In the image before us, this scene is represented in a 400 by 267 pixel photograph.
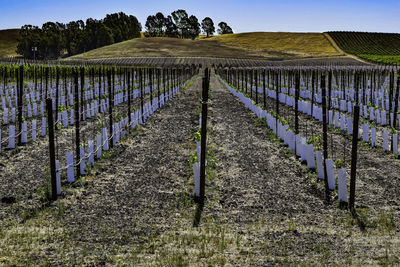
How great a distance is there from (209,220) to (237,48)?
126888 millimetres

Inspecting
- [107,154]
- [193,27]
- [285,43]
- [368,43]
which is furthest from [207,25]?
[107,154]

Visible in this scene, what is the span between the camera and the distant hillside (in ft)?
398

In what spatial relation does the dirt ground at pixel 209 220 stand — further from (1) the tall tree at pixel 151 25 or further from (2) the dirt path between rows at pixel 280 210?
(1) the tall tree at pixel 151 25

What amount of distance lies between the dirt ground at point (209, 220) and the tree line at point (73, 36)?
108m

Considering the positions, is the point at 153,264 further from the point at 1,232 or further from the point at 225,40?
the point at 225,40

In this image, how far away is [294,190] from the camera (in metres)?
9.59

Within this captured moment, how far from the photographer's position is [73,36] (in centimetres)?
13438

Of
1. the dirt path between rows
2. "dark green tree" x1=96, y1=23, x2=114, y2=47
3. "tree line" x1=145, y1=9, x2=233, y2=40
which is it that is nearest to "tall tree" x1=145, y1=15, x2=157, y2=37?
"tree line" x1=145, y1=9, x2=233, y2=40

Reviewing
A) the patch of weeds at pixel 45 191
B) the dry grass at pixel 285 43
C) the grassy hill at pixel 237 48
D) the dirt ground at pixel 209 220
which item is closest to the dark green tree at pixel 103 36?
the grassy hill at pixel 237 48

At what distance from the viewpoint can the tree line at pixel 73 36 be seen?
123438mm

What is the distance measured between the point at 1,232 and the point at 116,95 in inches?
779

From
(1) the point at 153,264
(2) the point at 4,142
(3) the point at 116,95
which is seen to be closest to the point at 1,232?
(1) the point at 153,264

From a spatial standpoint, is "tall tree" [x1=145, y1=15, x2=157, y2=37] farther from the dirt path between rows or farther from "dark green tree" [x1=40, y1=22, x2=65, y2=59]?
the dirt path between rows

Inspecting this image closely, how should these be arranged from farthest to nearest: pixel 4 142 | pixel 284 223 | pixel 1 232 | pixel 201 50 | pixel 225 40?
pixel 225 40, pixel 201 50, pixel 4 142, pixel 284 223, pixel 1 232
